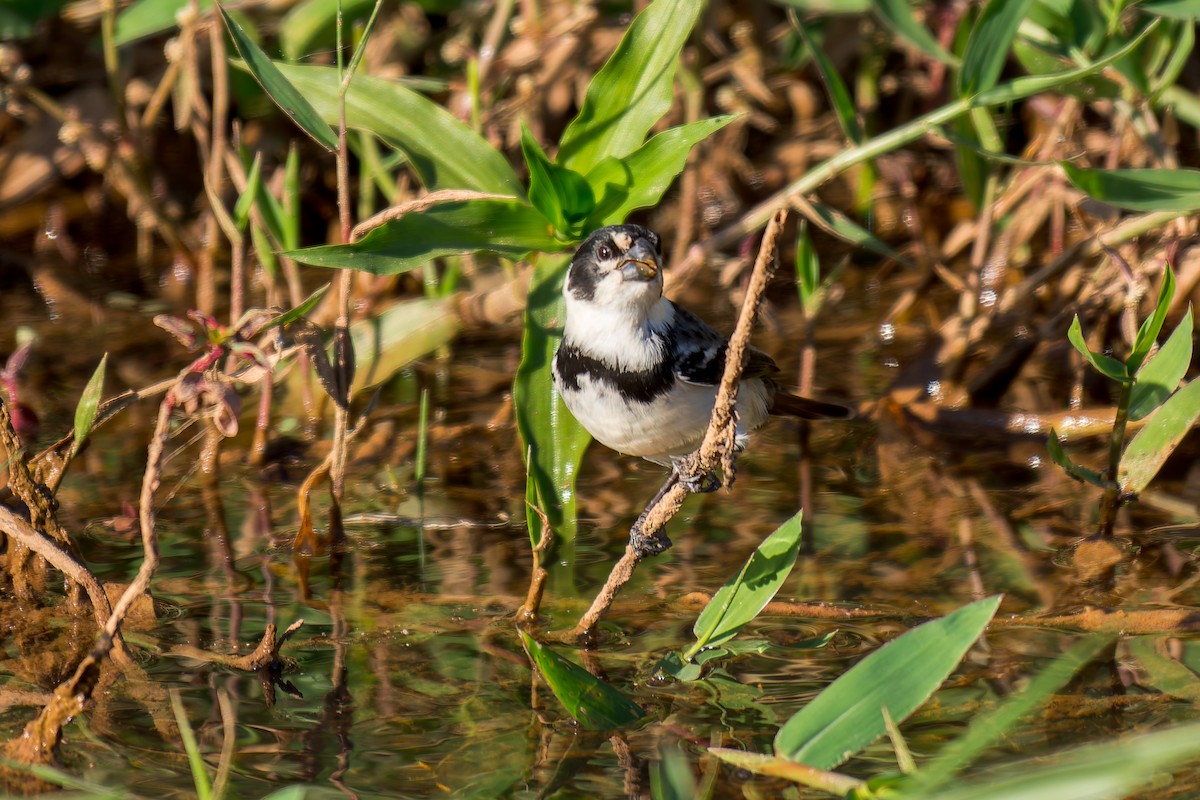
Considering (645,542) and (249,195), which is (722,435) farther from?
(249,195)

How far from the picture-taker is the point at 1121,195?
3961 millimetres

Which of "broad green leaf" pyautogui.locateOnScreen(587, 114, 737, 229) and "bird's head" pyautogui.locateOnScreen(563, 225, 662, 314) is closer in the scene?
"broad green leaf" pyautogui.locateOnScreen(587, 114, 737, 229)

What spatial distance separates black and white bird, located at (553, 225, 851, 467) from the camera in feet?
11.7

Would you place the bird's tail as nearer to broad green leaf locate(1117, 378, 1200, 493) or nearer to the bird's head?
the bird's head

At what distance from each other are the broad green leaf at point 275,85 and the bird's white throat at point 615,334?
2.59ft

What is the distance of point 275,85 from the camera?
3.28m

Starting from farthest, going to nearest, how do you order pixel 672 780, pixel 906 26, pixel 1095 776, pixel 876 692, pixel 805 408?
1. pixel 805 408
2. pixel 906 26
3. pixel 876 692
4. pixel 672 780
5. pixel 1095 776

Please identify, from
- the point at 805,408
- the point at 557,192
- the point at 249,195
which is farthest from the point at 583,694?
the point at 249,195

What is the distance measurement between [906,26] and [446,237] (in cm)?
175

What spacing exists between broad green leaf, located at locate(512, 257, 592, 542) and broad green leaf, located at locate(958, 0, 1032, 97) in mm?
1303

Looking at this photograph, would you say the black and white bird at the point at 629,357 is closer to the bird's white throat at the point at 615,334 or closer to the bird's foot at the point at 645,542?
the bird's white throat at the point at 615,334

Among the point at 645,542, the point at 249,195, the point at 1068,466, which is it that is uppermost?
the point at 249,195

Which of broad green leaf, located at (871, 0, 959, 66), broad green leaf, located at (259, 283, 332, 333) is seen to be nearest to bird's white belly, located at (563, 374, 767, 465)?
broad green leaf, located at (259, 283, 332, 333)

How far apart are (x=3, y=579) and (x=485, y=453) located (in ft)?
5.62
